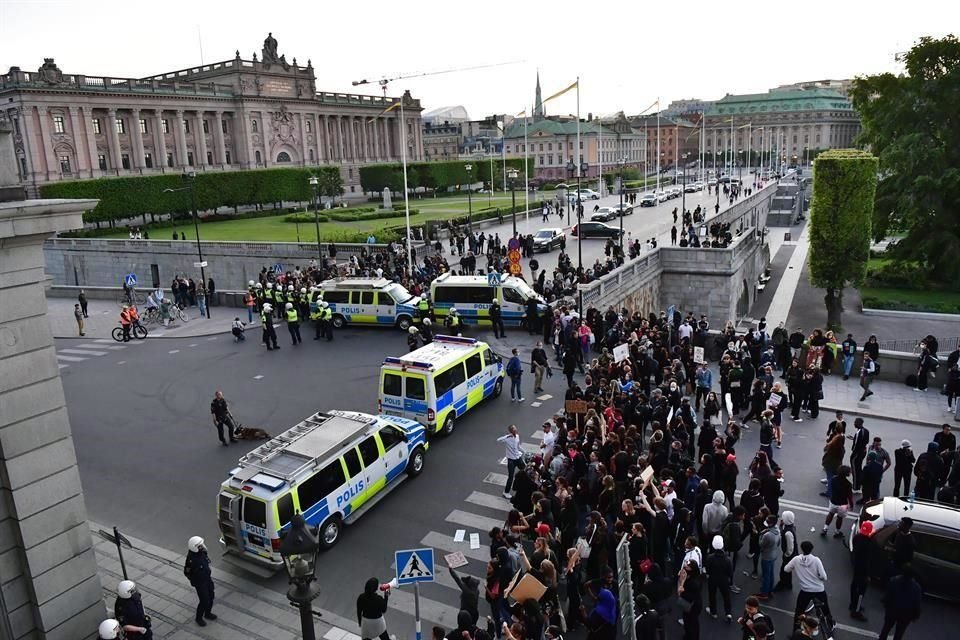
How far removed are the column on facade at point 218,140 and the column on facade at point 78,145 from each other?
18.3 meters

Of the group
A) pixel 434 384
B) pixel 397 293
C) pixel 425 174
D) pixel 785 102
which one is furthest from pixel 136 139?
pixel 785 102

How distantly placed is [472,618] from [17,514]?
6169 millimetres

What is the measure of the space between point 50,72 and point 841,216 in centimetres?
7354

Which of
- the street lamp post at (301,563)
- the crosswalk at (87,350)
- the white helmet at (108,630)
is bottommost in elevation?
the crosswalk at (87,350)

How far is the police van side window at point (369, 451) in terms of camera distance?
45.9 ft

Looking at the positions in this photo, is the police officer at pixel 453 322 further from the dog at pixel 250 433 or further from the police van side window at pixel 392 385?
the dog at pixel 250 433

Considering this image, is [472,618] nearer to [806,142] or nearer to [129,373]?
[129,373]

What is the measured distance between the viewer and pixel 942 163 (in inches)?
1618

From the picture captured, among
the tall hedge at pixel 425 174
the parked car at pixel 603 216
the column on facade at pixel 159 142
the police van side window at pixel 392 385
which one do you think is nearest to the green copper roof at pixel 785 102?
the tall hedge at pixel 425 174

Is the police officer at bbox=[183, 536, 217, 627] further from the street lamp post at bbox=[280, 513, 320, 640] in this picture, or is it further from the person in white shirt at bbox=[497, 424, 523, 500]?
the person in white shirt at bbox=[497, 424, 523, 500]

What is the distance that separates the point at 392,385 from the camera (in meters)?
17.3

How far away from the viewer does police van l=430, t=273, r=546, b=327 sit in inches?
1041

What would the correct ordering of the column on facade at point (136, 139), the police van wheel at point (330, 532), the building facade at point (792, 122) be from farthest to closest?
the building facade at point (792, 122) < the column on facade at point (136, 139) < the police van wheel at point (330, 532)

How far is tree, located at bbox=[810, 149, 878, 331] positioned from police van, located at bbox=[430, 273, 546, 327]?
16.5m
